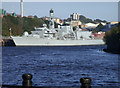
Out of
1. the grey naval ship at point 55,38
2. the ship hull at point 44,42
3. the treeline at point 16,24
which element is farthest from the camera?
the treeline at point 16,24

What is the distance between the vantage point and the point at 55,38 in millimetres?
110875

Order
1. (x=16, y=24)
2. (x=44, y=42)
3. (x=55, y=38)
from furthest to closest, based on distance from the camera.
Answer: (x=16, y=24)
(x=55, y=38)
(x=44, y=42)

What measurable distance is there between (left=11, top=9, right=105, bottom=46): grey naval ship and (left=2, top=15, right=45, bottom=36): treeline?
1181 inches

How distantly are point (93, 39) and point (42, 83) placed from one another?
312ft

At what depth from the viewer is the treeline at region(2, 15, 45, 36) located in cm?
14724

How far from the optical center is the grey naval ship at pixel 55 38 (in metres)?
105

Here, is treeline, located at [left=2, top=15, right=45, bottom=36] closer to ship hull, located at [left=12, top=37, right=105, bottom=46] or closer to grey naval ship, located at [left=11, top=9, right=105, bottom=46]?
grey naval ship, located at [left=11, top=9, right=105, bottom=46]

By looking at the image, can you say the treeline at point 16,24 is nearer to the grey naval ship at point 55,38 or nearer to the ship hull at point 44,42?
the grey naval ship at point 55,38

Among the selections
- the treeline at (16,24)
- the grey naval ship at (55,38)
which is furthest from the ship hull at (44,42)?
the treeline at (16,24)

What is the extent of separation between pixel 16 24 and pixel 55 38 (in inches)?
2089

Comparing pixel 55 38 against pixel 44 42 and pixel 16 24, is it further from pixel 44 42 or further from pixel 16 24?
pixel 16 24

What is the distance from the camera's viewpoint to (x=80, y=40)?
113312mm

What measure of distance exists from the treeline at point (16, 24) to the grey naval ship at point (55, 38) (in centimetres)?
3000

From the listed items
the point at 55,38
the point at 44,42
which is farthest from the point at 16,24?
the point at 44,42
